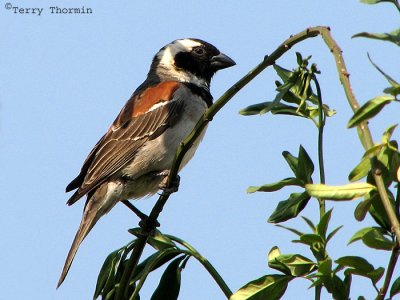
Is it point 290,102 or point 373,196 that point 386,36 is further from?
point 290,102

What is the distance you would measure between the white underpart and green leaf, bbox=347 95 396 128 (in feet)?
14.3

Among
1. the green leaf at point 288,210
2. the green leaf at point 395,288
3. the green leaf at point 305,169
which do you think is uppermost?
the green leaf at point 305,169

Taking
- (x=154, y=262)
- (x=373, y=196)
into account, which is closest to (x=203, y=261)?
(x=154, y=262)

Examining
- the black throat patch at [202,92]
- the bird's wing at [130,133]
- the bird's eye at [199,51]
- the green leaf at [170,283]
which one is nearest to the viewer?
the green leaf at [170,283]

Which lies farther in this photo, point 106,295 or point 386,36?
point 106,295

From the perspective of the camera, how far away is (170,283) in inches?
95.5

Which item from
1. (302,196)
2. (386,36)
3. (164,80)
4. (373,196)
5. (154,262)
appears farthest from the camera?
(164,80)

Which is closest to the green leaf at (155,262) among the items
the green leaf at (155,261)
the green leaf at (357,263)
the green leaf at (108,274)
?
the green leaf at (155,261)

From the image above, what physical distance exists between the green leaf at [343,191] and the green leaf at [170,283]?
1062mm

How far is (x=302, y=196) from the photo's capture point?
1798mm

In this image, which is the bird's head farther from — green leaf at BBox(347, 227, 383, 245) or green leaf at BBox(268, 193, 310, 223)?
green leaf at BBox(347, 227, 383, 245)

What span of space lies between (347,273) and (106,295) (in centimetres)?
111

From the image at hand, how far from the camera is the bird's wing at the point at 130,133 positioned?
4.87 metres

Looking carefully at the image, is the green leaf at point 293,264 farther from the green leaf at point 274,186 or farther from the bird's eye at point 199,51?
the bird's eye at point 199,51
